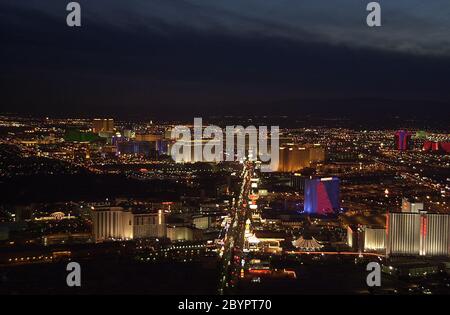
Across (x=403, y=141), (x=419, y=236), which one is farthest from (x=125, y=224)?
(x=403, y=141)

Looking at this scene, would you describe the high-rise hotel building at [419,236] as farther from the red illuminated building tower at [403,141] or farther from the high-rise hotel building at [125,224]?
the red illuminated building tower at [403,141]

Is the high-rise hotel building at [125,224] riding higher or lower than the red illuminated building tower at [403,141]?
lower

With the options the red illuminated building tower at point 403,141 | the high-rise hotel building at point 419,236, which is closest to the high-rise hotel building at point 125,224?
the high-rise hotel building at point 419,236

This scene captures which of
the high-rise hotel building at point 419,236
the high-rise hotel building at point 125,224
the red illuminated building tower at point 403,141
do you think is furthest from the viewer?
the red illuminated building tower at point 403,141

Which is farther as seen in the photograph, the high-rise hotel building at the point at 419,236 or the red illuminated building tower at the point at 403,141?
the red illuminated building tower at the point at 403,141

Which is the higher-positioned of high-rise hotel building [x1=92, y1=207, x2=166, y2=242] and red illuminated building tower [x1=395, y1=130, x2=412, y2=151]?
red illuminated building tower [x1=395, y1=130, x2=412, y2=151]

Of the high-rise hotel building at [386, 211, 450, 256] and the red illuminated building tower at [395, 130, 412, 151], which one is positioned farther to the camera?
the red illuminated building tower at [395, 130, 412, 151]

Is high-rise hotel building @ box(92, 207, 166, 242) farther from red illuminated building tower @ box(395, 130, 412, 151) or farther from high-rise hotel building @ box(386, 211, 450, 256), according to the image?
red illuminated building tower @ box(395, 130, 412, 151)

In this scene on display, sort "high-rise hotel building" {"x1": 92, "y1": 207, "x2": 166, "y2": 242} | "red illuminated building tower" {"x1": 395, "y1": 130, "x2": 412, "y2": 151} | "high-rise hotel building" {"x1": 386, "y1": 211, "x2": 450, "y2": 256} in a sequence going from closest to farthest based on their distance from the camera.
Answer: "high-rise hotel building" {"x1": 386, "y1": 211, "x2": 450, "y2": 256}, "high-rise hotel building" {"x1": 92, "y1": 207, "x2": 166, "y2": 242}, "red illuminated building tower" {"x1": 395, "y1": 130, "x2": 412, "y2": 151}

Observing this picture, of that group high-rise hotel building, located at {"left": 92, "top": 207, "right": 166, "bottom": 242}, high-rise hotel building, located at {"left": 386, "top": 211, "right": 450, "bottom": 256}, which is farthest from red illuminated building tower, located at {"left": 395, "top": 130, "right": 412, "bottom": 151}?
high-rise hotel building, located at {"left": 92, "top": 207, "right": 166, "bottom": 242}

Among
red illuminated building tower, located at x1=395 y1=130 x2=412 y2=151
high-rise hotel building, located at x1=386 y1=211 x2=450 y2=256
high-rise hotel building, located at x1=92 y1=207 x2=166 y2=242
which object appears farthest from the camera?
red illuminated building tower, located at x1=395 y1=130 x2=412 y2=151
